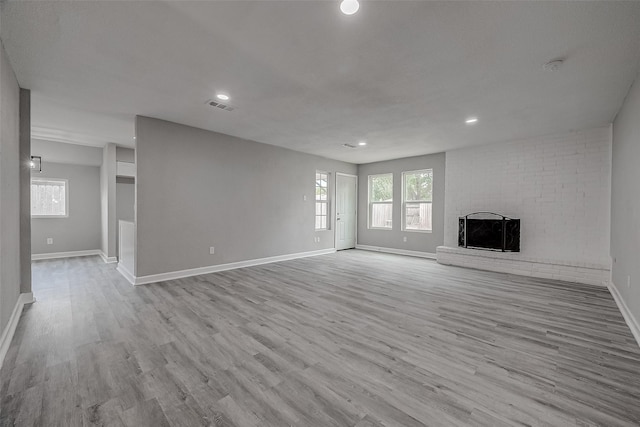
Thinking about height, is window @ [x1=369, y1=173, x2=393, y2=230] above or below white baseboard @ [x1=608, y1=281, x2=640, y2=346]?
above

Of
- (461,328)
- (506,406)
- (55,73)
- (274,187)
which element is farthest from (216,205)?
(506,406)

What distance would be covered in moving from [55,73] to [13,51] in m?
0.39

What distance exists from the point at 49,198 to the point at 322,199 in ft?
21.9

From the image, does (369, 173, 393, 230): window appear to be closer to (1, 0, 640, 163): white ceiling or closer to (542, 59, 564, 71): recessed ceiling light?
(1, 0, 640, 163): white ceiling

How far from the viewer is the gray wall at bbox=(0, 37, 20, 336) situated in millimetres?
2305

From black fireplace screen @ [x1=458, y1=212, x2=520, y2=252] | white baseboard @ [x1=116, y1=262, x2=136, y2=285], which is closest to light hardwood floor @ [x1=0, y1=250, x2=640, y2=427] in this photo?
white baseboard @ [x1=116, y1=262, x2=136, y2=285]

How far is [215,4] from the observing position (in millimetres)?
1844

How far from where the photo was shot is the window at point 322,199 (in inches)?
283

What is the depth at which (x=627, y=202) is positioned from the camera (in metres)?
3.09

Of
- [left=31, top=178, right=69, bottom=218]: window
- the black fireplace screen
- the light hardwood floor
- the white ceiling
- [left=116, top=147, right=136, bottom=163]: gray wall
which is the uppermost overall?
the white ceiling

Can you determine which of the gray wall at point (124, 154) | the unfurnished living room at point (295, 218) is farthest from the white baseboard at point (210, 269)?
the gray wall at point (124, 154)

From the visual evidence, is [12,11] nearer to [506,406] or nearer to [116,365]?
[116,365]

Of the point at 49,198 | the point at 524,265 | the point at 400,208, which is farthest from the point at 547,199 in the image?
the point at 49,198

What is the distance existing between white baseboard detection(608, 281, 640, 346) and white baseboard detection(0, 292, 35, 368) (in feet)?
17.3
